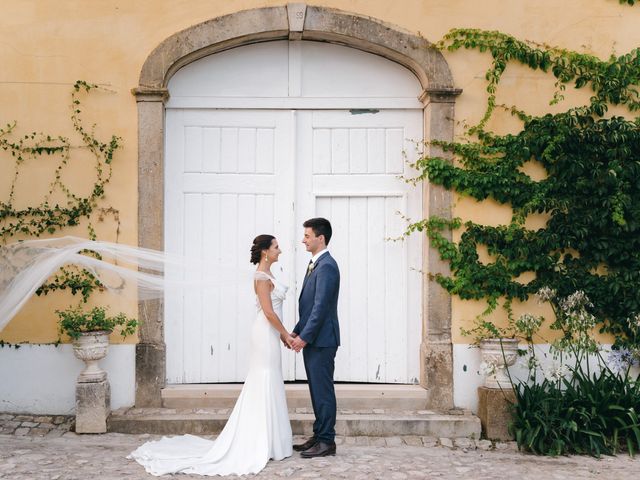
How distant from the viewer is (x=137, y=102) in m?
7.14

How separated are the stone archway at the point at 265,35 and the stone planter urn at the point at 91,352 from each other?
15.8 inches

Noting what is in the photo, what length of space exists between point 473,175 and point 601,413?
2.40 metres

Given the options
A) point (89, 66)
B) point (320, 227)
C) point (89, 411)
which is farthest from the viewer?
point (89, 66)

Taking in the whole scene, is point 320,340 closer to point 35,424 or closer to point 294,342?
point 294,342

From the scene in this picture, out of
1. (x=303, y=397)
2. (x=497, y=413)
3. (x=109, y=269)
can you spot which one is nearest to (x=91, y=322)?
(x=109, y=269)

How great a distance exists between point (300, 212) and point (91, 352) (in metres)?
2.35

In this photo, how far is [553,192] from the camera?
721 cm

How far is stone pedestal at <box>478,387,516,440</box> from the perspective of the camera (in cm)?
658

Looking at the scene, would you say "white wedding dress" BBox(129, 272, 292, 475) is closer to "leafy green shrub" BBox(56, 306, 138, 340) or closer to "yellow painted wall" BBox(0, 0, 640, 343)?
"leafy green shrub" BBox(56, 306, 138, 340)

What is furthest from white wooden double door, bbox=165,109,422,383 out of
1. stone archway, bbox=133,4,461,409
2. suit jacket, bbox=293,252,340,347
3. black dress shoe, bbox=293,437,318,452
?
suit jacket, bbox=293,252,340,347

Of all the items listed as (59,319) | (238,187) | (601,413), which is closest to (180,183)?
(238,187)

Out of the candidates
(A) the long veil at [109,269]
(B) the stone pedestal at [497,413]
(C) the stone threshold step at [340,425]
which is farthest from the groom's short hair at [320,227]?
(B) the stone pedestal at [497,413]

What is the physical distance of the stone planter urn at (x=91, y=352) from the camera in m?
6.64

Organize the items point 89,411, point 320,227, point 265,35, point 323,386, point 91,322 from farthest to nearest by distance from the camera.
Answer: point 265,35
point 91,322
point 89,411
point 320,227
point 323,386
